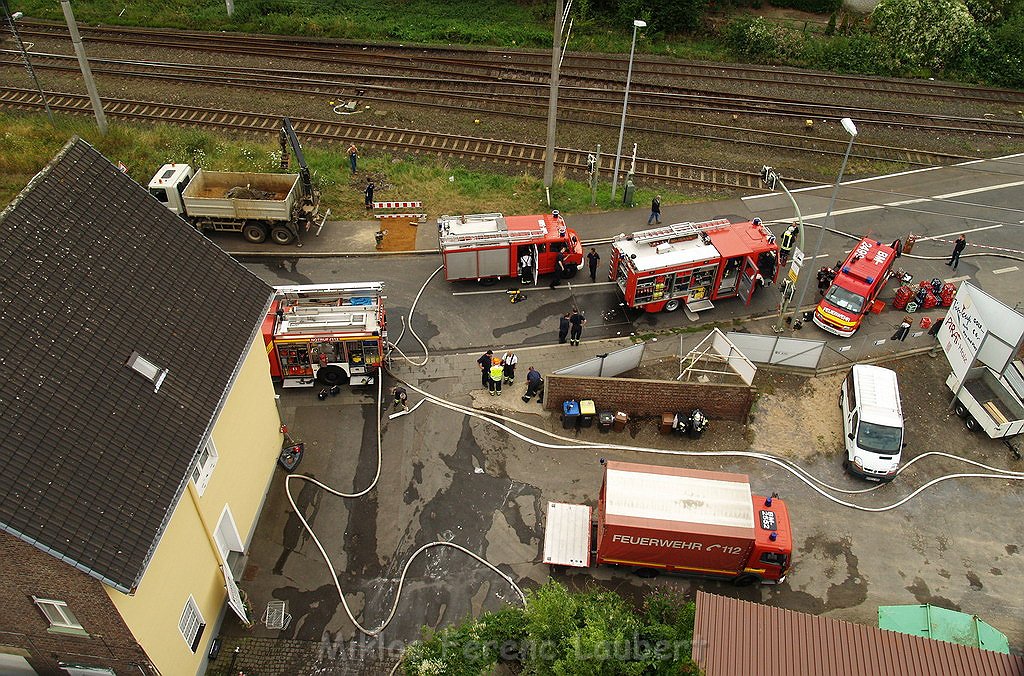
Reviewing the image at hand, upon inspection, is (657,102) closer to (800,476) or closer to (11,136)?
(800,476)

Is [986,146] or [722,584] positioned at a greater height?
[986,146]

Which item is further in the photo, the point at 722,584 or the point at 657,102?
the point at 657,102

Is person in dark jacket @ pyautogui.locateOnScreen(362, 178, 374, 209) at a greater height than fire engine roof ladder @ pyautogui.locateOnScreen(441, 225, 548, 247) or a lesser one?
lesser

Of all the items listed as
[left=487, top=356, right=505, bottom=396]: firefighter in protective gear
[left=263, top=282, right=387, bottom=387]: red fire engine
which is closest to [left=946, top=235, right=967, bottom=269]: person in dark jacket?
[left=487, top=356, right=505, bottom=396]: firefighter in protective gear

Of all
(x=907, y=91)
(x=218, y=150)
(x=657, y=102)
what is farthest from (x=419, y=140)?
(x=907, y=91)

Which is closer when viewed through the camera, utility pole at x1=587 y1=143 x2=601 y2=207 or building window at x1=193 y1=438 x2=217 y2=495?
building window at x1=193 y1=438 x2=217 y2=495

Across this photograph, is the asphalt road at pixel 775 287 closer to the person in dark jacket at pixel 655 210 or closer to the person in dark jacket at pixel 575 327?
the person in dark jacket at pixel 655 210

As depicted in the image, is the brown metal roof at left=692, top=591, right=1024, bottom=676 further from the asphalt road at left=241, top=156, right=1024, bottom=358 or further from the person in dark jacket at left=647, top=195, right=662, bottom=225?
the person in dark jacket at left=647, top=195, right=662, bottom=225
